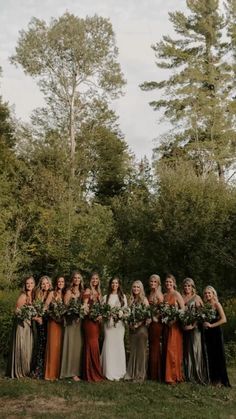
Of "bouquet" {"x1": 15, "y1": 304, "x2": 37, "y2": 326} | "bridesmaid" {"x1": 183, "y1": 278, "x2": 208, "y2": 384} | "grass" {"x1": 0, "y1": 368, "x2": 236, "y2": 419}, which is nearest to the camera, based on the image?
"grass" {"x1": 0, "y1": 368, "x2": 236, "y2": 419}

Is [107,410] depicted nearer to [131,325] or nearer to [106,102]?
[131,325]

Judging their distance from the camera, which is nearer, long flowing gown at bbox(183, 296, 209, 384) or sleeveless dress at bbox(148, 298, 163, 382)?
long flowing gown at bbox(183, 296, 209, 384)

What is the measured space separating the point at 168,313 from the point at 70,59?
25.6 meters

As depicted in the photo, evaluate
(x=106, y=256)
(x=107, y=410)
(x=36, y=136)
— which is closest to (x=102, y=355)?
(x=107, y=410)

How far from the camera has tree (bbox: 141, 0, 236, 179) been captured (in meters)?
30.5

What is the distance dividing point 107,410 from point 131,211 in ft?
54.6

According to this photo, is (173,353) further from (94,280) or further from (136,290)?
(94,280)

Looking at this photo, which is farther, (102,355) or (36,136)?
(36,136)

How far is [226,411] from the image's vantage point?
26.5 feet

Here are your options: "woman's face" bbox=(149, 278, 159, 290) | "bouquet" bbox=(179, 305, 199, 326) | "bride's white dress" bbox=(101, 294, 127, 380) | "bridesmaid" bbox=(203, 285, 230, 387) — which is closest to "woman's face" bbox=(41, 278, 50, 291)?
"bride's white dress" bbox=(101, 294, 127, 380)

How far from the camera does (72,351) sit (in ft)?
34.4

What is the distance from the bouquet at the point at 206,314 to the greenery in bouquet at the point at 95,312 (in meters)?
1.97

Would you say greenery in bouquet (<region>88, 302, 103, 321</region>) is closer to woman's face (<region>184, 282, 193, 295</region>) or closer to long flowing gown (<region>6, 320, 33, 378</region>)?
long flowing gown (<region>6, 320, 33, 378</region>)

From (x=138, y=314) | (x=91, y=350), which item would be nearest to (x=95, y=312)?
(x=91, y=350)
